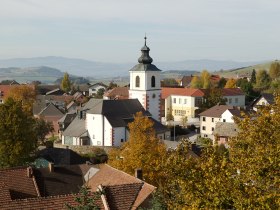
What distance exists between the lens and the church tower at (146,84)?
6141cm

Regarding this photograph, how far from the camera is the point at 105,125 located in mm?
55938

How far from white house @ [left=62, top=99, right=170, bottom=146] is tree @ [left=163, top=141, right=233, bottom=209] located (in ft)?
136

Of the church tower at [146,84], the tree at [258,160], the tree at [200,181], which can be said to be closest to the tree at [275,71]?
the church tower at [146,84]

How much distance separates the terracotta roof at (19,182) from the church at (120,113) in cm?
2635

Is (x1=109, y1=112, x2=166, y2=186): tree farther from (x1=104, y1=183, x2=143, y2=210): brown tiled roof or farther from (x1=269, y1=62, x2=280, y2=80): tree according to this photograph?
(x1=269, y1=62, x2=280, y2=80): tree

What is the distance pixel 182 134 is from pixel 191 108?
17.9 meters

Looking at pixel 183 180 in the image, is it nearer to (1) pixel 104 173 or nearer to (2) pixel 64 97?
(1) pixel 104 173

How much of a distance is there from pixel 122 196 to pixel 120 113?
1352 inches

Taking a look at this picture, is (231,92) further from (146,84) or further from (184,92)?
(146,84)

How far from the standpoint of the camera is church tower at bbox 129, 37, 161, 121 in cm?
6141

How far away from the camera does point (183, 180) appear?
13188 mm

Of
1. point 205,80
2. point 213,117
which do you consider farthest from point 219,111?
point 205,80

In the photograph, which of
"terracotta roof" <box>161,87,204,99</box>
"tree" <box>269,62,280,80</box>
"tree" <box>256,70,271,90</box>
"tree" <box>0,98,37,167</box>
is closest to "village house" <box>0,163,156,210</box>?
"tree" <box>0,98,37,167</box>

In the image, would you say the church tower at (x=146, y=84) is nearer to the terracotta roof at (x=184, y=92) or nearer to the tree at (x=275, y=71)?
the terracotta roof at (x=184, y=92)
